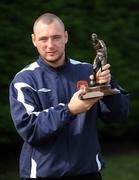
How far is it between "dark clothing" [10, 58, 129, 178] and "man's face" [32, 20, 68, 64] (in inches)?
4.0

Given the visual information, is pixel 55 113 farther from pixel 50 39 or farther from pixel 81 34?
pixel 81 34

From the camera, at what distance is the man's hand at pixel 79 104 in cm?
393

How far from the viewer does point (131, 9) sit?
815 centimetres

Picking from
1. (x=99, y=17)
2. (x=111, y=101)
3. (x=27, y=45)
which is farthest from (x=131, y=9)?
(x=111, y=101)

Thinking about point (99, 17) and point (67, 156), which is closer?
point (67, 156)

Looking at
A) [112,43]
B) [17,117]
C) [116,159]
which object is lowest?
[116,159]

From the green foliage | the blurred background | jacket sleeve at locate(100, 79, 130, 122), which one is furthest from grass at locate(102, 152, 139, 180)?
jacket sleeve at locate(100, 79, 130, 122)

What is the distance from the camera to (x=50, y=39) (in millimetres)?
4156

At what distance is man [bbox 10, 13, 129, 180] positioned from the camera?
160 inches

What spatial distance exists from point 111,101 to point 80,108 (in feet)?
1.12

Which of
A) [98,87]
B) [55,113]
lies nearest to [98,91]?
[98,87]

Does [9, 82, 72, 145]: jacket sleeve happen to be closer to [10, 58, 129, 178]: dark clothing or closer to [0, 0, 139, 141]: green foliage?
[10, 58, 129, 178]: dark clothing

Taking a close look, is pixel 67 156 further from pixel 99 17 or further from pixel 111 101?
pixel 99 17


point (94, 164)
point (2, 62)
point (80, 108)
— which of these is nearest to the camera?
point (80, 108)
